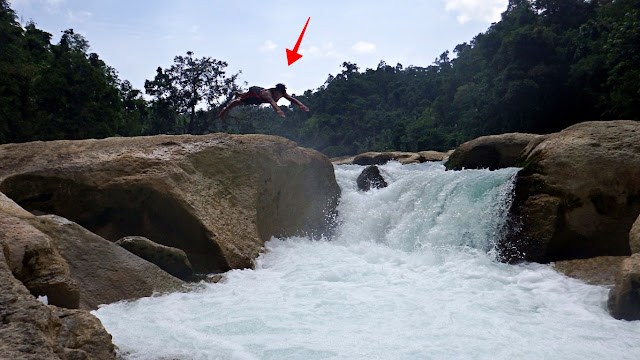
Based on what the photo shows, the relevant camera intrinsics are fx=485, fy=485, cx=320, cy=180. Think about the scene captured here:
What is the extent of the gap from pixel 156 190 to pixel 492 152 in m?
9.89

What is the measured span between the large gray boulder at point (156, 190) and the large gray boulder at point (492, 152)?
7654 millimetres

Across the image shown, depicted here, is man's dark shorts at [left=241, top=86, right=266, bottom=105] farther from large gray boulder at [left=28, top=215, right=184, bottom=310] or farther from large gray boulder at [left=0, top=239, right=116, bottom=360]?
large gray boulder at [left=0, top=239, right=116, bottom=360]

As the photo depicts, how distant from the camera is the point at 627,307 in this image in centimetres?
464

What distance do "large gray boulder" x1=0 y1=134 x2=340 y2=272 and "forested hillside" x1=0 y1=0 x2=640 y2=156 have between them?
13.1 meters

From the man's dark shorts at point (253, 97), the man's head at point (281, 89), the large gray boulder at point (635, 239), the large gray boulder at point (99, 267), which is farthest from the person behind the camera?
the man's head at point (281, 89)

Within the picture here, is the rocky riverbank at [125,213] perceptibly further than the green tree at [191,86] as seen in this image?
No

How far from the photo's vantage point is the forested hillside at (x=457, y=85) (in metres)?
19.1

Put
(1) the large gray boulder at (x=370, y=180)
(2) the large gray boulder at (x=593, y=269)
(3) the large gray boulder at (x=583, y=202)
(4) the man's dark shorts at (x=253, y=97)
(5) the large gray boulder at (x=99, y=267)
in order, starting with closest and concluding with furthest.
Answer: (5) the large gray boulder at (x=99, y=267), (2) the large gray boulder at (x=593, y=269), (3) the large gray boulder at (x=583, y=202), (4) the man's dark shorts at (x=253, y=97), (1) the large gray boulder at (x=370, y=180)

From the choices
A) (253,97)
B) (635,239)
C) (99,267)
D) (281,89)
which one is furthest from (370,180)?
(99,267)

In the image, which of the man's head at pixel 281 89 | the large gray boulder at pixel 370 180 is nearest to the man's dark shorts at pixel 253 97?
the man's head at pixel 281 89

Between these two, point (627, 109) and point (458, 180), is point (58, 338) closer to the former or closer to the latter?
point (458, 180)

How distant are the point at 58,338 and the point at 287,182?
6.34m

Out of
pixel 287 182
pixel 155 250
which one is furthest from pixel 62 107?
pixel 155 250

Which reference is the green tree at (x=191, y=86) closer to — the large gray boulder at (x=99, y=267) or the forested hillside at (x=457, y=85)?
the forested hillside at (x=457, y=85)
